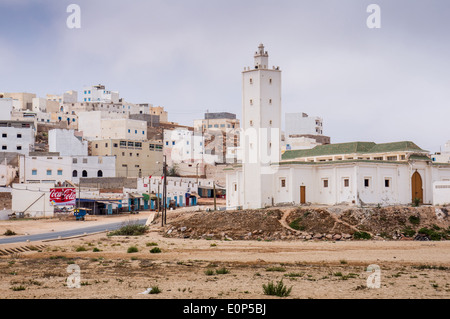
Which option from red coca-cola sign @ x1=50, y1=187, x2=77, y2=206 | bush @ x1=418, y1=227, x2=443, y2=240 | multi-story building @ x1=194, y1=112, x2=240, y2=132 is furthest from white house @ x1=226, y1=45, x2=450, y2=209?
multi-story building @ x1=194, y1=112, x2=240, y2=132

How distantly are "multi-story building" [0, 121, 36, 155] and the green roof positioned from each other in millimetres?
41101

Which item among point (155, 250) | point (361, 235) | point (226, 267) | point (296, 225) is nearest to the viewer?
point (226, 267)

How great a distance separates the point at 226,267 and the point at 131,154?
196 feet

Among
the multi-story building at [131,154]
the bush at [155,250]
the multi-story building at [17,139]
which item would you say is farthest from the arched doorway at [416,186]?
the multi-story building at [17,139]

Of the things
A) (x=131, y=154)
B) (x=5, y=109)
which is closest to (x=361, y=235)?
(x=131, y=154)

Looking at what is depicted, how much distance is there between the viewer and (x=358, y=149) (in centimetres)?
5159

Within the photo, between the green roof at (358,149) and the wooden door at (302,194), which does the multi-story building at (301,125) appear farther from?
the wooden door at (302,194)

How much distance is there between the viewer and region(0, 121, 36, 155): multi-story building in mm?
78438

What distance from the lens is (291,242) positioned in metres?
39.7

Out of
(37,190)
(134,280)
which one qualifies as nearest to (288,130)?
(37,190)

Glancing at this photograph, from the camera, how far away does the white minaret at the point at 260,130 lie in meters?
49.4

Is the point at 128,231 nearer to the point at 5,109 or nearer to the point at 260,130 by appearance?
the point at 260,130

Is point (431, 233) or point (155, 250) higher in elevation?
point (431, 233)
